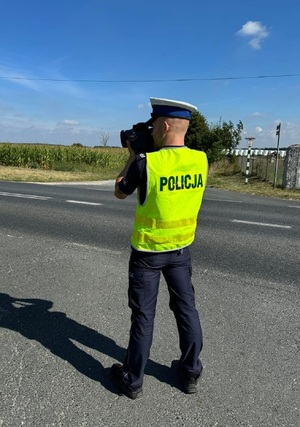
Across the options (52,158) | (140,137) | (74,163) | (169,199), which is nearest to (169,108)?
(140,137)

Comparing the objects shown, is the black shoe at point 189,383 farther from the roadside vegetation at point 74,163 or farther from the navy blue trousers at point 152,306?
the roadside vegetation at point 74,163

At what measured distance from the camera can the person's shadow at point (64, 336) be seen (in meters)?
2.68

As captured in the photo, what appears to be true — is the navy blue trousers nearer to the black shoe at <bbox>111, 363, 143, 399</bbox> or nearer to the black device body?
the black shoe at <bbox>111, 363, 143, 399</bbox>

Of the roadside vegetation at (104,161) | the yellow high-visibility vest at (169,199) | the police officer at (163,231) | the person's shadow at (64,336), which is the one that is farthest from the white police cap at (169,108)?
the roadside vegetation at (104,161)

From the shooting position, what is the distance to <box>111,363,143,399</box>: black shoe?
7.83 feet

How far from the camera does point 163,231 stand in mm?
2355

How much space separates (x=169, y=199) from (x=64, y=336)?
1.60 m

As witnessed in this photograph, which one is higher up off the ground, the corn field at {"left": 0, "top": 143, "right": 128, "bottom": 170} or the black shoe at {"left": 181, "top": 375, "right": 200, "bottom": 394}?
the corn field at {"left": 0, "top": 143, "right": 128, "bottom": 170}

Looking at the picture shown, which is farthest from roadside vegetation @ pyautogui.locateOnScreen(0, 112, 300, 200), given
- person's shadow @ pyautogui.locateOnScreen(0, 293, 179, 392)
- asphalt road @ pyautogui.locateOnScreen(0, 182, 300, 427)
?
person's shadow @ pyautogui.locateOnScreen(0, 293, 179, 392)

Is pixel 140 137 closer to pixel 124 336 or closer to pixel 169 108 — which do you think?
pixel 169 108

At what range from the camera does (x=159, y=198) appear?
2.27 m

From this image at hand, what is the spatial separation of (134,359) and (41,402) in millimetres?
614

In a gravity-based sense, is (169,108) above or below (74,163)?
above

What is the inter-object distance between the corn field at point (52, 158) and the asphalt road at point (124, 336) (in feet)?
81.3
